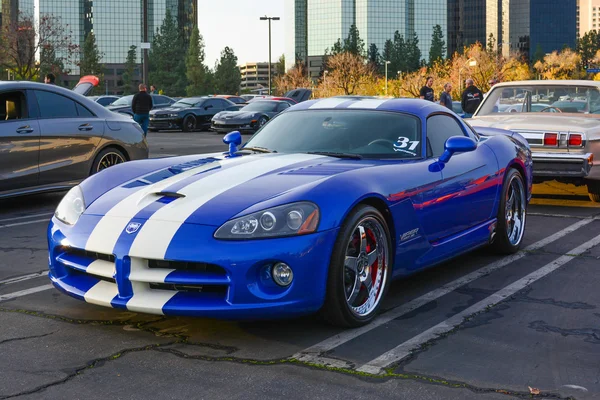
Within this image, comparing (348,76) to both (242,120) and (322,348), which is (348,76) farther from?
(322,348)

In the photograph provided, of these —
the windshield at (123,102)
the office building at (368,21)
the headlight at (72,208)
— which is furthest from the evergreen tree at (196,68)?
the headlight at (72,208)

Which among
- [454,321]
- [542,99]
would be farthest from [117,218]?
[542,99]

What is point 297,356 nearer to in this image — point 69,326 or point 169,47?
point 69,326

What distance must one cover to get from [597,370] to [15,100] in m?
7.42

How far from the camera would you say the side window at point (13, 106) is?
9.50 metres

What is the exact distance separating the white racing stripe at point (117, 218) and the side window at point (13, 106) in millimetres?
5109

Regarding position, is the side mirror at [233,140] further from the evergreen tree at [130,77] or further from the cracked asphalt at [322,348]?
the evergreen tree at [130,77]

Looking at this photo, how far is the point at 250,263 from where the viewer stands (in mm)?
4254

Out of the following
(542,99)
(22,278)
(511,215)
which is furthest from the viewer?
(542,99)

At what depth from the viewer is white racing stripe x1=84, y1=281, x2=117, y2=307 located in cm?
444

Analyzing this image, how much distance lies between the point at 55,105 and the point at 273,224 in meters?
6.37

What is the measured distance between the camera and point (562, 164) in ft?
32.5

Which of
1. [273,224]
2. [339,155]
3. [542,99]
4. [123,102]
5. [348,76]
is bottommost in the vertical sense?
[273,224]

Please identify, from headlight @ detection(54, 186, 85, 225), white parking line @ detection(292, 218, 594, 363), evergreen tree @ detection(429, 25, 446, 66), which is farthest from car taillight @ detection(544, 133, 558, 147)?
evergreen tree @ detection(429, 25, 446, 66)
